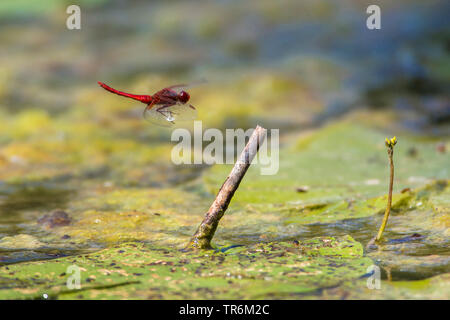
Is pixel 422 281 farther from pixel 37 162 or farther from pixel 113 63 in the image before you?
pixel 113 63

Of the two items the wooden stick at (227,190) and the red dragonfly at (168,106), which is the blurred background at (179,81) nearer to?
the red dragonfly at (168,106)

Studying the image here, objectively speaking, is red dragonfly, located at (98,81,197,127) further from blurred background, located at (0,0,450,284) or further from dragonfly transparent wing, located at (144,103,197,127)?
blurred background, located at (0,0,450,284)

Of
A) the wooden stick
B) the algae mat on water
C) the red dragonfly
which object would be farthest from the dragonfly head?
the algae mat on water

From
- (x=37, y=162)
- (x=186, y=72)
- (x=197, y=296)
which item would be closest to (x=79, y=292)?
(x=197, y=296)

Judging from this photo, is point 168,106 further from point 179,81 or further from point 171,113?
point 179,81

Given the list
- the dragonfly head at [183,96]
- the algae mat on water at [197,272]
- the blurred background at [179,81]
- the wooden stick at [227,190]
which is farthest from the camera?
the blurred background at [179,81]

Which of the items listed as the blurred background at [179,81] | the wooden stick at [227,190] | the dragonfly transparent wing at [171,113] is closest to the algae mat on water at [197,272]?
the wooden stick at [227,190]

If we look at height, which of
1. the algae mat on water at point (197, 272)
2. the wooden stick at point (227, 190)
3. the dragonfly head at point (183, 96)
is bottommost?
the algae mat on water at point (197, 272)
